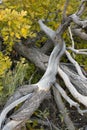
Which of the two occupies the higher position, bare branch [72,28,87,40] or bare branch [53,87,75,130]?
bare branch [72,28,87,40]

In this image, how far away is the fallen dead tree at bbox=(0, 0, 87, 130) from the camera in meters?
2.59

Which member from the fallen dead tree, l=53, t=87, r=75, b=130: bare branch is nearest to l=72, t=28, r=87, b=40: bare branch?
the fallen dead tree

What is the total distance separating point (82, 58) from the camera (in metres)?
3.54

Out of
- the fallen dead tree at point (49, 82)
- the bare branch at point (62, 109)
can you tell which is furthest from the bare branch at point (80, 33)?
the bare branch at point (62, 109)

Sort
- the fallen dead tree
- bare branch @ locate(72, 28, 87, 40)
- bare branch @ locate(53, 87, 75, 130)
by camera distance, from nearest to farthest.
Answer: the fallen dead tree < bare branch @ locate(53, 87, 75, 130) < bare branch @ locate(72, 28, 87, 40)

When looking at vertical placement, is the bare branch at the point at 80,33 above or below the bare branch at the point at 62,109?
above

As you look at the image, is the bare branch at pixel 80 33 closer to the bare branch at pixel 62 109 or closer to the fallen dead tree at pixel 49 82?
the fallen dead tree at pixel 49 82

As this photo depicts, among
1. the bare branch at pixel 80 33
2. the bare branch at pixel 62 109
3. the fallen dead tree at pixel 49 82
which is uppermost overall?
the bare branch at pixel 80 33

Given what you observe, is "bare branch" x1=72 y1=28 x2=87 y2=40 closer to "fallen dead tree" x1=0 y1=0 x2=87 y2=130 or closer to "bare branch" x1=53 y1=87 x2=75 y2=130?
"fallen dead tree" x1=0 y1=0 x2=87 y2=130

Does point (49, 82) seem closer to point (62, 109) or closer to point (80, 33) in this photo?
point (62, 109)

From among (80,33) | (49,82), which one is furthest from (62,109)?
(80,33)

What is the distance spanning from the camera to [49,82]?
2.86 m

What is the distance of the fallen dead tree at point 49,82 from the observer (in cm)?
259

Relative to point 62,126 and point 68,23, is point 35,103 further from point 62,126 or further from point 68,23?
point 68,23
